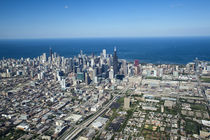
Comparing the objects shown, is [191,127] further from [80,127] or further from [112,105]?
[80,127]

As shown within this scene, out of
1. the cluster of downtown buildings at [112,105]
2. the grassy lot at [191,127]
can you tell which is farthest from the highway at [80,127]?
the grassy lot at [191,127]

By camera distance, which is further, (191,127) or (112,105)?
A: (112,105)

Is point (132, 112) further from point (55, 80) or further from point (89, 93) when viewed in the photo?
point (55, 80)

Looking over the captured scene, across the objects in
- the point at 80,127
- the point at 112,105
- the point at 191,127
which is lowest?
the point at 80,127

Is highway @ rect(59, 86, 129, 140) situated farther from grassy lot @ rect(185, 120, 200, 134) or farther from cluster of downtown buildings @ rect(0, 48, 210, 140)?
grassy lot @ rect(185, 120, 200, 134)

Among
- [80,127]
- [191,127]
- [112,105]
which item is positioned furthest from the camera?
[112,105]

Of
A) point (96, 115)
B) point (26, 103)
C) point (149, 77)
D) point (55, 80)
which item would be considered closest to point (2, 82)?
point (55, 80)

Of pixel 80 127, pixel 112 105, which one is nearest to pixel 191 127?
pixel 112 105

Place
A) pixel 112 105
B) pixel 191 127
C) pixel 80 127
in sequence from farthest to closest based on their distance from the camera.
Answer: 1. pixel 112 105
2. pixel 80 127
3. pixel 191 127

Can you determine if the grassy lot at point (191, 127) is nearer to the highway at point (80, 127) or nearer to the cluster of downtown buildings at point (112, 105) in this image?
the cluster of downtown buildings at point (112, 105)

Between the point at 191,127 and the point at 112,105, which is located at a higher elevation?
the point at 191,127
